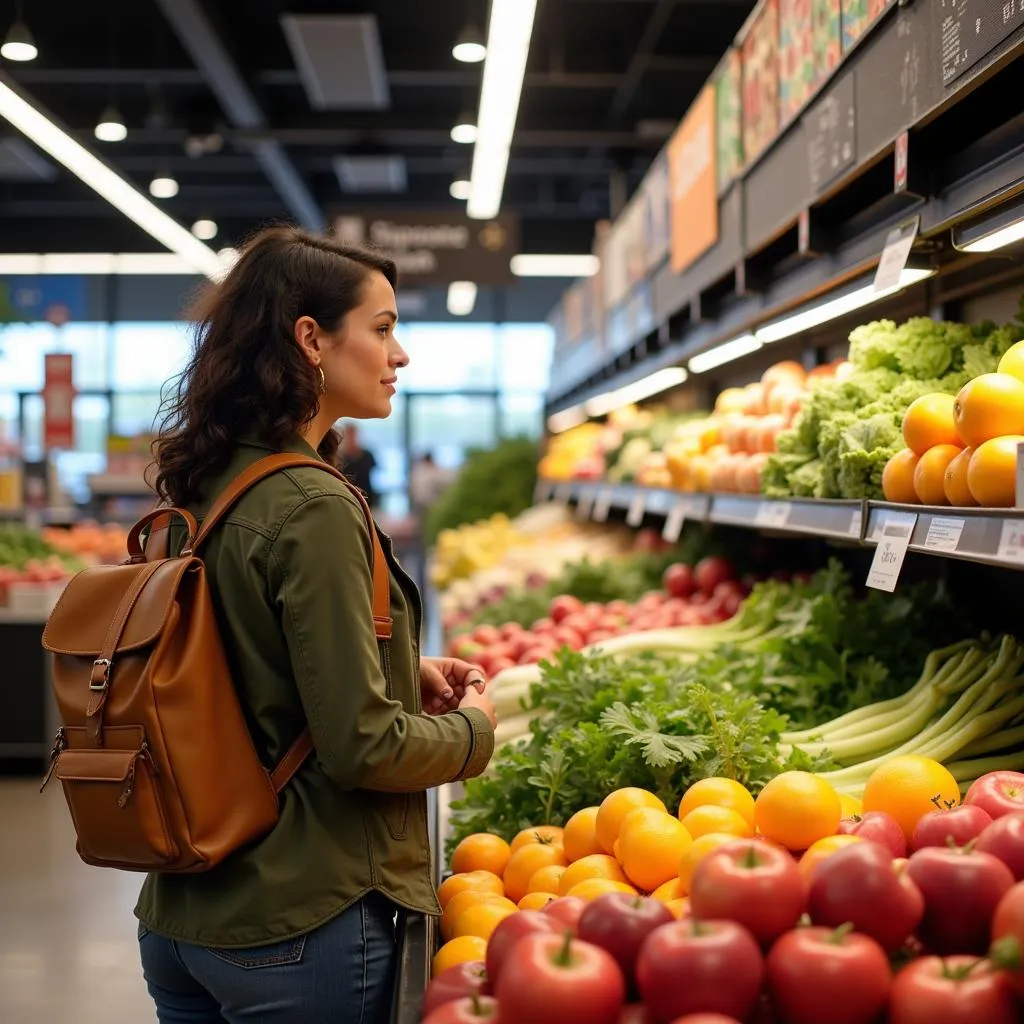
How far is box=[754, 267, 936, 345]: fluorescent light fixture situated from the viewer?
240 centimetres

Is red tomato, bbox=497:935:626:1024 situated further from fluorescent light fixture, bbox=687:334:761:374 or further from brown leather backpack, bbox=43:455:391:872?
fluorescent light fixture, bbox=687:334:761:374

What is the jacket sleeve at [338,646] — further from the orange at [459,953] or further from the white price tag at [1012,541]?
the white price tag at [1012,541]

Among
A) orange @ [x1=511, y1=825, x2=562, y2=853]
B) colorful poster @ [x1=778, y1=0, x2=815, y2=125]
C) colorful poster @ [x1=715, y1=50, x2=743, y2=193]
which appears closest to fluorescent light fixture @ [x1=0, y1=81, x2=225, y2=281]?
colorful poster @ [x1=715, y1=50, x2=743, y2=193]

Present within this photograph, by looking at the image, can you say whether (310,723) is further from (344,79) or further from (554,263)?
(554,263)

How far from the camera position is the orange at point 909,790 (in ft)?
6.12

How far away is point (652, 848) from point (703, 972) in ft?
2.23

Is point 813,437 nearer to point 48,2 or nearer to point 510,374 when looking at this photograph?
point 48,2

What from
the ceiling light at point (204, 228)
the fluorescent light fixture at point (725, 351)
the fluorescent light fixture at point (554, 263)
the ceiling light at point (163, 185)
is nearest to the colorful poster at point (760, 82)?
the fluorescent light fixture at point (725, 351)

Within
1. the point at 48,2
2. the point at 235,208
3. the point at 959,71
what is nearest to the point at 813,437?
the point at 959,71

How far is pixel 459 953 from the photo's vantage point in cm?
171

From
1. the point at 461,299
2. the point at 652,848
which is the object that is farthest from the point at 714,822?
the point at 461,299

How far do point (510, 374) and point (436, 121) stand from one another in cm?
737

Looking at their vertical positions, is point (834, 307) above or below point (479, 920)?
above

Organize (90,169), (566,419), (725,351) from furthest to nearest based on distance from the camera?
(566,419)
(90,169)
(725,351)
